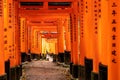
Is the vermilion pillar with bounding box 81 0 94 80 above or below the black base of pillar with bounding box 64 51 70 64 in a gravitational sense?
above

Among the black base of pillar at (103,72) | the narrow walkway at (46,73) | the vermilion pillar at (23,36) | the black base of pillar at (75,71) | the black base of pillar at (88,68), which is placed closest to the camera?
the black base of pillar at (103,72)

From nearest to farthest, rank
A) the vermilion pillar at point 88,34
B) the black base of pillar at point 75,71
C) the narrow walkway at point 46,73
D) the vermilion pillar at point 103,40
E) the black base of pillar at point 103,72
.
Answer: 1. the black base of pillar at point 103,72
2. the vermilion pillar at point 103,40
3. the vermilion pillar at point 88,34
4. the black base of pillar at point 75,71
5. the narrow walkway at point 46,73

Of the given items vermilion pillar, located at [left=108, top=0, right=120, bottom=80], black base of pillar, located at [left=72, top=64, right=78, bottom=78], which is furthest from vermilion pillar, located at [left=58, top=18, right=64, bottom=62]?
vermilion pillar, located at [left=108, top=0, right=120, bottom=80]

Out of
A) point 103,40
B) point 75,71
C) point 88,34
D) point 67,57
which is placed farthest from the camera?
point 67,57

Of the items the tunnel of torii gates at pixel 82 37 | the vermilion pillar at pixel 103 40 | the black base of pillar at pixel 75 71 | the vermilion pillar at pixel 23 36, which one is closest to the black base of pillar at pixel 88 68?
the tunnel of torii gates at pixel 82 37

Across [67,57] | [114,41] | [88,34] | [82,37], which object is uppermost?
[88,34]

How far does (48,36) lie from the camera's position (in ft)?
132

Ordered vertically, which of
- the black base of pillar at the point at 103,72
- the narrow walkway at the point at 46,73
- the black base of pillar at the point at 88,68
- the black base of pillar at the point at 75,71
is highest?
the black base of pillar at the point at 103,72

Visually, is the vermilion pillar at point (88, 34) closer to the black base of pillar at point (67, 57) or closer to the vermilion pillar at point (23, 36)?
the black base of pillar at point (67, 57)

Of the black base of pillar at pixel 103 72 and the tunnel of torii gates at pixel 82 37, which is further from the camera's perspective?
the black base of pillar at pixel 103 72

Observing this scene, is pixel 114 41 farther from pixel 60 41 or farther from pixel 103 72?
pixel 60 41

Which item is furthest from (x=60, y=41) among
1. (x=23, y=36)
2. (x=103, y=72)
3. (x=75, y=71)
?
(x=103, y=72)

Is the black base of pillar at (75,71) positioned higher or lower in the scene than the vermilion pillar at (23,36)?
lower

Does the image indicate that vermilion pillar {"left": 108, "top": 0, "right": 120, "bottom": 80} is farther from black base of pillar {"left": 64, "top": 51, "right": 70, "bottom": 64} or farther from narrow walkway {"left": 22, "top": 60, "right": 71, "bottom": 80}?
black base of pillar {"left": 64, "top": 51, "right": 70, "bottom": 64}
